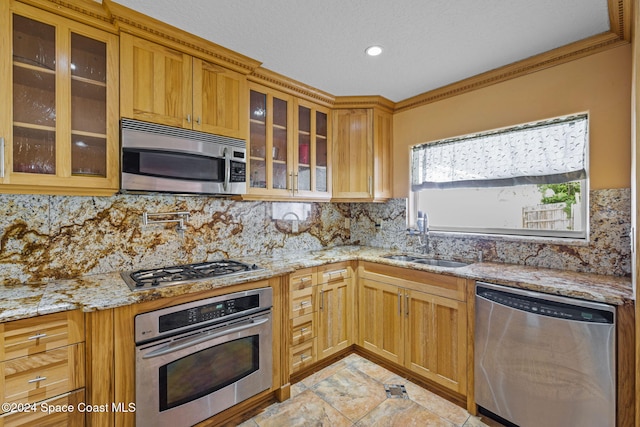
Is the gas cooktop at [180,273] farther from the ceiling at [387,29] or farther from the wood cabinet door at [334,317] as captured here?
the ceiling at [387,29]

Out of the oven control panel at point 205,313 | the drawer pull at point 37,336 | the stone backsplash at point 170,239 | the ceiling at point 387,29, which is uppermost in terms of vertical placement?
the ceiling at point 387,29

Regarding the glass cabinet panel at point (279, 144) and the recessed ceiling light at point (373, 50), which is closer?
the recessed ceiling light at point (373, 50)

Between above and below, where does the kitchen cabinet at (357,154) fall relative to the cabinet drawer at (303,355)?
above

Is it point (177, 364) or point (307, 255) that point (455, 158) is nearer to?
point (307, 255)

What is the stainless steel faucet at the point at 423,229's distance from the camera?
2.71 metres

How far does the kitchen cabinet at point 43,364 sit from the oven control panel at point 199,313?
0.26 metres

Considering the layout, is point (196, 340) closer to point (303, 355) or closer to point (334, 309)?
point (303, 355)

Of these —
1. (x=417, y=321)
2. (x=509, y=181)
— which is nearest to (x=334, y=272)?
(x=417, y=321)

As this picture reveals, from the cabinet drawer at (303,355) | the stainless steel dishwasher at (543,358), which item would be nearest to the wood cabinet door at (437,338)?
the stainless steel dishwasher at (543,358)

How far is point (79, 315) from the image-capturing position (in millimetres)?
1365

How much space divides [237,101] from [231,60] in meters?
0.27

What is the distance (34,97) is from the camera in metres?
1.49

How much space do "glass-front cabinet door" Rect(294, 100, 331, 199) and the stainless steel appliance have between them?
1.10 meters

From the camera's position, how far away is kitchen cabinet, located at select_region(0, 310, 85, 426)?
1.23 metres
